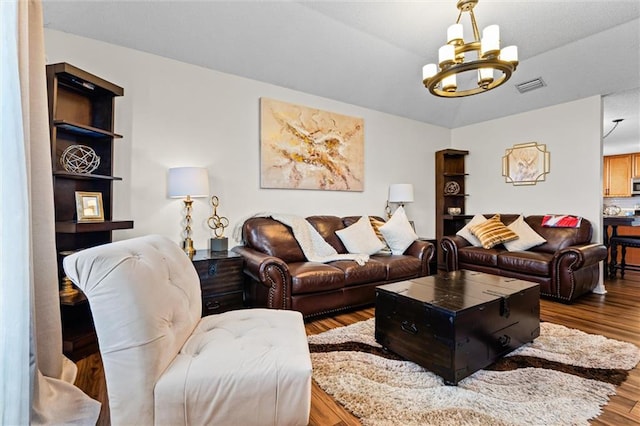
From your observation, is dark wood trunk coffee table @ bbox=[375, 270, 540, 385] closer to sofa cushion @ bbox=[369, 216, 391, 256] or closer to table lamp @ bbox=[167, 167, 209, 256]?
sofa cushion @ bbox=[369, 216, 391, 256]

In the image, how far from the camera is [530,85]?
403 centimetres

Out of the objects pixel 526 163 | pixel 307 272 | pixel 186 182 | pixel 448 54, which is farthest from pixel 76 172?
pixel 526 163

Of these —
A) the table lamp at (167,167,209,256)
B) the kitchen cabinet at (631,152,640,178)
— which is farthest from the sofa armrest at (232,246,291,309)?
the kitchen cabinet at (631,152,640,178)

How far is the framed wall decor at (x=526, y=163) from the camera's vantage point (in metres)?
4.37

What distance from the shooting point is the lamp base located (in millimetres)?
3014

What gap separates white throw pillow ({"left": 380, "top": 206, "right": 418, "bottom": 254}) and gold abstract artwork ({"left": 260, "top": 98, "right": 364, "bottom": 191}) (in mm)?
794

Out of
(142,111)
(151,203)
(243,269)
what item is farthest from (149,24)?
(243,269)

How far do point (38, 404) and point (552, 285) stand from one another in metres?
4.16

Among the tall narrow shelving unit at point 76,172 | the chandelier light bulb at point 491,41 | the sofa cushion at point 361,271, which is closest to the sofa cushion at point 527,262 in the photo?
the sofa cushion at point 361,271

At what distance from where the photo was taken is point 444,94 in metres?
2.76

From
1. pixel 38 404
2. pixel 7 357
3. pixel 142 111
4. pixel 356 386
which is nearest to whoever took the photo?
pixel 7 357

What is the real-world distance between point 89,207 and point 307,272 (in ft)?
5.68

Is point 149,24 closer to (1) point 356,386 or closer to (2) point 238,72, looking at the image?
A: (2) point 238,72

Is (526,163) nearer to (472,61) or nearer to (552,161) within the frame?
(552,161)
